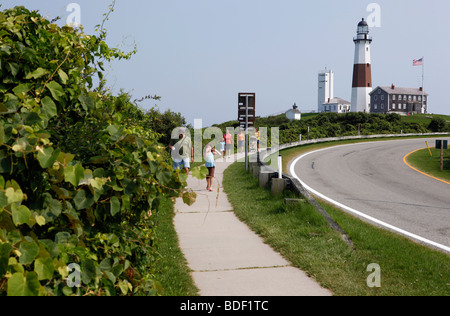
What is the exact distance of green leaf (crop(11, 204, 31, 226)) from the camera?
8.47 ft

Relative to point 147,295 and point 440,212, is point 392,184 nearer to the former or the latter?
point 440,212

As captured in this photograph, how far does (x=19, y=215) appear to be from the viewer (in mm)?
2609

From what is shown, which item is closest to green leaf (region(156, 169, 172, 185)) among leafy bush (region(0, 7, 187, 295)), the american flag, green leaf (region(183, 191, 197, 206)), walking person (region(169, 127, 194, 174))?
leafy bush (region(0, 7, 187, 295))

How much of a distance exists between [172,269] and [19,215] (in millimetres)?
3805

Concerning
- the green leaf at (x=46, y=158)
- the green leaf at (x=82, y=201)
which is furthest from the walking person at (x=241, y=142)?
the green leaf at (x=46, y=158)

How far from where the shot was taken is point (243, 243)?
784 cm

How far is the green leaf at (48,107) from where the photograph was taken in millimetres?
3377

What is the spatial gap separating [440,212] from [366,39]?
104763 mm

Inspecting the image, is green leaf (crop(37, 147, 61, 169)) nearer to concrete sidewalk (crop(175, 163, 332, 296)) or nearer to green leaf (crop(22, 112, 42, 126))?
green leaf (crop(22, 112, 42, 126))

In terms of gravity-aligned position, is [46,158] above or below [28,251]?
above

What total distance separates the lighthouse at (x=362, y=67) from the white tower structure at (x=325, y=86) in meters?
74.7

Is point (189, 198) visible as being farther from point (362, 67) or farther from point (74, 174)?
point (362, 67)

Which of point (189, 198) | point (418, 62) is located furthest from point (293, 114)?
point (189, 198)
